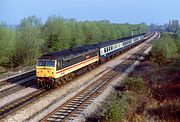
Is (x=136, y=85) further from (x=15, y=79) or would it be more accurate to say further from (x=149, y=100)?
(x=15, y=79)

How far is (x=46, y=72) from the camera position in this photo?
26953 mm

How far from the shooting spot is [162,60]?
148 feet

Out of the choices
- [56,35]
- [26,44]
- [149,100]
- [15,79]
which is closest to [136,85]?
[149,100]

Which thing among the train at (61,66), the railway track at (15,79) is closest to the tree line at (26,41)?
the railway track at (15,79)

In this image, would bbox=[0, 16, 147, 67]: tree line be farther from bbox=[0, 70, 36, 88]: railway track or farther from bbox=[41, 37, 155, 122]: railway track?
bbox=[41, 37, 155, 122]: railway track

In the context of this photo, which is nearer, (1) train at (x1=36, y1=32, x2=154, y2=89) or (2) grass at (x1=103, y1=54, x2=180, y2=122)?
(2) grass at (x1=103, y1=54, x2=180, y2=122)

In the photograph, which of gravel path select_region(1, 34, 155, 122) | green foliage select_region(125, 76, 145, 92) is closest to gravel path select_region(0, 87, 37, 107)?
gravel path select_region(1, 34, 155, 122)

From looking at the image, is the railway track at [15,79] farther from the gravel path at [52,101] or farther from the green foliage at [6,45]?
the green foliage at [6,45]

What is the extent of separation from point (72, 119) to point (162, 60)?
28.9m

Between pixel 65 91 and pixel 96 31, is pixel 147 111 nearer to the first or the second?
pixel 65 91

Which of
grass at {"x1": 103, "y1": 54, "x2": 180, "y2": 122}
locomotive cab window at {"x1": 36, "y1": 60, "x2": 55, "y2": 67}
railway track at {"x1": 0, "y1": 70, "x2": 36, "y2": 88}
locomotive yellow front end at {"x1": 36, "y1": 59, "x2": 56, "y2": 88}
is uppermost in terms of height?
locomotive cab window at {"x1": 36, "y1": 60, "x2": 55, "y2": 67}

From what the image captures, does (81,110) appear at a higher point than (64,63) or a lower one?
lower

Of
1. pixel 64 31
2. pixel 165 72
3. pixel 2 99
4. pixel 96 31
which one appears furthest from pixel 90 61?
pixel 96 31

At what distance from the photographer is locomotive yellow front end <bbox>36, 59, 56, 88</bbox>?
26.7 metres
